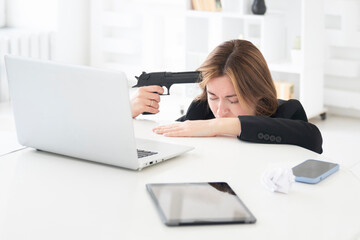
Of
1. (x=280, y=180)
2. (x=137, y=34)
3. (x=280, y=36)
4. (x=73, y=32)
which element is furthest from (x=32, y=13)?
(x=280, y=180)

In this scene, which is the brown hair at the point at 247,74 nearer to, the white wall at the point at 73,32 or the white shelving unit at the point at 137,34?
the white shelving unit at the point at 137,34

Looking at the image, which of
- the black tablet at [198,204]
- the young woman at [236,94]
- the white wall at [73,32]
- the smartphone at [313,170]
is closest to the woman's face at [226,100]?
the young woman at [236,94]

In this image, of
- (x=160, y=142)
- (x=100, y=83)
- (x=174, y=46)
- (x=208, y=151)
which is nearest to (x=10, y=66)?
(x=100, y=83)

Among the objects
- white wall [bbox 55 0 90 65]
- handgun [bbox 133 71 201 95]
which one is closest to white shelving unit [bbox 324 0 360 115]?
white wall [bbox 55 0 90 65]

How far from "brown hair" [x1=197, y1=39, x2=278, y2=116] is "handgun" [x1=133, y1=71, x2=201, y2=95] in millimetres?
96

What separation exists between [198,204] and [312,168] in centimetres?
44

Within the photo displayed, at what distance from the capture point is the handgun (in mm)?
2238

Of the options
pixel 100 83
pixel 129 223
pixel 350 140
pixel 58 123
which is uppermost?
pixel 100 83

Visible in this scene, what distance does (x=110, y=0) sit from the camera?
6.33 meters

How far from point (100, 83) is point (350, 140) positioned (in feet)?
10.3

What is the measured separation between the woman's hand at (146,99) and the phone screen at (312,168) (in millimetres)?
632

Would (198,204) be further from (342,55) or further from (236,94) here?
(342,55)

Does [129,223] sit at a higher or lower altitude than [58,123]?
lower

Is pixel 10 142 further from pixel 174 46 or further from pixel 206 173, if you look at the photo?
pixel 174 46
